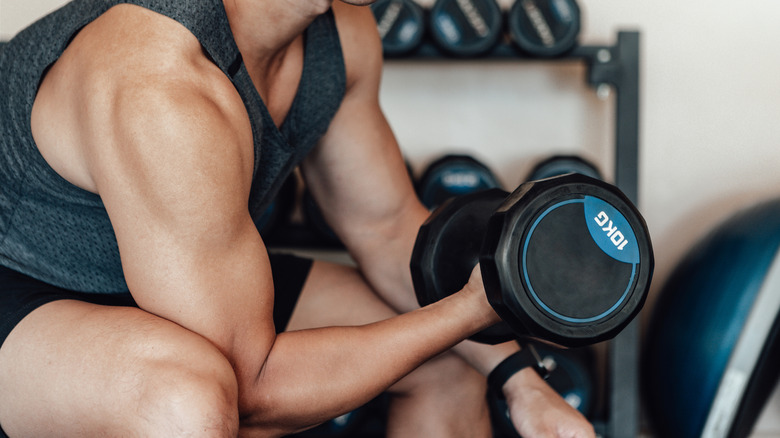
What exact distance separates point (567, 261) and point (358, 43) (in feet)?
1.79

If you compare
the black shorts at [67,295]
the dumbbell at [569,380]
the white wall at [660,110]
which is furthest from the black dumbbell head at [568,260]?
the white wall at [660,110]

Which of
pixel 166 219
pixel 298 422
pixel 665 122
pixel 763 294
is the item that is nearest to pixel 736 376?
pixel 763 294

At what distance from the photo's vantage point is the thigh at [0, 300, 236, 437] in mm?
699

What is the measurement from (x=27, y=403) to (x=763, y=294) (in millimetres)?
1358

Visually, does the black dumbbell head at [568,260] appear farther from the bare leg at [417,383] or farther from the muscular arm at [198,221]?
the bare leg at [417,383]

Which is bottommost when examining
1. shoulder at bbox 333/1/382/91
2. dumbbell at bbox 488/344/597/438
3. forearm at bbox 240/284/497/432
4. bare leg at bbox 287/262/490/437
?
dumbbell at bbox 488/344/597/438

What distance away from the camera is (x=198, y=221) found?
2.36ft

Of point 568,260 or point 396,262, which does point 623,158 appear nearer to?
point 396,262

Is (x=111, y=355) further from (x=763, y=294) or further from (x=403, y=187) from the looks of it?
(x=763, y=294)

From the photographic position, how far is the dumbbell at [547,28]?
5.48 ft

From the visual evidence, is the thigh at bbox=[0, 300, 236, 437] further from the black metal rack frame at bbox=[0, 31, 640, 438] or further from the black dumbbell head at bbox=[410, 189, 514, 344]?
the black metal rack frame at bbox=[0, 31, 640, 438]

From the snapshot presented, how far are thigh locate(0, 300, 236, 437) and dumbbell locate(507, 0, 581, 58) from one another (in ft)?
4.02

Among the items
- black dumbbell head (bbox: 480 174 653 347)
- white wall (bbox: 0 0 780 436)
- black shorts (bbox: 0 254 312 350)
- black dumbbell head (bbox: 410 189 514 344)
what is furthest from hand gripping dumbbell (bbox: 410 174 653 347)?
white wall (bbox: 0 0 780 436)

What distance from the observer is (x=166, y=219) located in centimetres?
71
